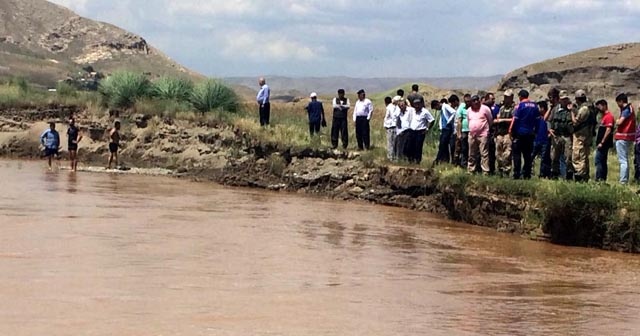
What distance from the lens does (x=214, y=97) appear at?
36312 mm

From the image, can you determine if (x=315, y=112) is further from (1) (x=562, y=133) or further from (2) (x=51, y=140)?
(1) (x=562, y=133)

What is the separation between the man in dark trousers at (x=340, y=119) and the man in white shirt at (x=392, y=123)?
1442mm

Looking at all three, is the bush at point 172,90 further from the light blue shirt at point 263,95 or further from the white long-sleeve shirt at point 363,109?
the white long-sleeve shirt at point 363,109

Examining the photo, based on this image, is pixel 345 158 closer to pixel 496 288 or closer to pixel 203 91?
pixel 203 91

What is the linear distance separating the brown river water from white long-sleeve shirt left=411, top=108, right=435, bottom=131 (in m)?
2.09

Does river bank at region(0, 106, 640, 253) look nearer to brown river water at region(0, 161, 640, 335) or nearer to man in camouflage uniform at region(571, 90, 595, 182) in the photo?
brown river water at region(0, 161, 640, 335)

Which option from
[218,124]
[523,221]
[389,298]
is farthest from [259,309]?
[218,124]

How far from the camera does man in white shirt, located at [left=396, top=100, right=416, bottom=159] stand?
22.8 meters

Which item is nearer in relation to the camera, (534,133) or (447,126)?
(534,133)

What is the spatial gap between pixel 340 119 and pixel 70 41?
8496cm

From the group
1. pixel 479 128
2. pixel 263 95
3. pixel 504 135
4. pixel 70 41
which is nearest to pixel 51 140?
pixel 263 95

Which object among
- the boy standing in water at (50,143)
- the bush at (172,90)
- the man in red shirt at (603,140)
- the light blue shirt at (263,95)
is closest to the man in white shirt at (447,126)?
the man in red shirt at (603,140)

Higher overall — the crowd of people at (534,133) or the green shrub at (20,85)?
the green shrub at (20,85)

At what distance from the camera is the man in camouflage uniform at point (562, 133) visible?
60.6 feet
